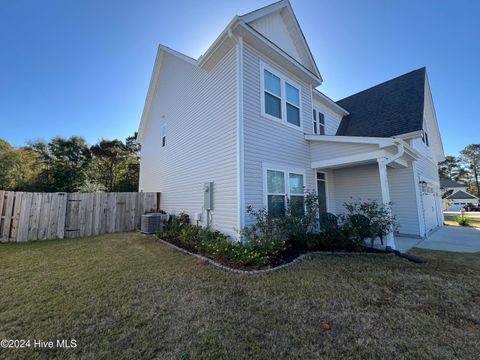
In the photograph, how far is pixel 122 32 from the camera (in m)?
8.41

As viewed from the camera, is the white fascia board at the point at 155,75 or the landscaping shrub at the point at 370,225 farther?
the white fascia board at the point at 155,75

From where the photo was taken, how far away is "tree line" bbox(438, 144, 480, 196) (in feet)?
A: 131

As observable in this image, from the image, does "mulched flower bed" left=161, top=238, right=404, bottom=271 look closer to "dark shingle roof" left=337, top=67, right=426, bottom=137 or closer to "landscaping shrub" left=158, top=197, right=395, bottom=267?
"landscaping shrub" left=158, top=197, right=395, bottom=267

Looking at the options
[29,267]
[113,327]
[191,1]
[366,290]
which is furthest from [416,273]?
[191,1]

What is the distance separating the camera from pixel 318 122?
9.98 m

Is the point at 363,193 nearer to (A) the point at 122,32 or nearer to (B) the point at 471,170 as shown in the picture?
(A) the point at 122,32

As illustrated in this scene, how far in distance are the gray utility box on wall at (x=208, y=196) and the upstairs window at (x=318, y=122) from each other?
237 inches

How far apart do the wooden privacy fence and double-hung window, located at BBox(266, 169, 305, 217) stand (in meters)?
7.24

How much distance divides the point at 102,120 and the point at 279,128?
14.8m

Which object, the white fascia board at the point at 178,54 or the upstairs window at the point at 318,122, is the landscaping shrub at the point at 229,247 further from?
the upstairs window at the point at 318,122

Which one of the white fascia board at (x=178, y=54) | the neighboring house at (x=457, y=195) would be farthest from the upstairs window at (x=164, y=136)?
the neighboring house at (x=457, y=195)

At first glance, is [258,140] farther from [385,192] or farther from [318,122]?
[318,122]

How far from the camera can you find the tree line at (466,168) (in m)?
39.8

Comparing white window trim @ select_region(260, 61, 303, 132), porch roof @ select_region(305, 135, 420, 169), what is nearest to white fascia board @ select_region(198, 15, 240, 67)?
white window trim @ select_region(260, 61, 303, 132)
